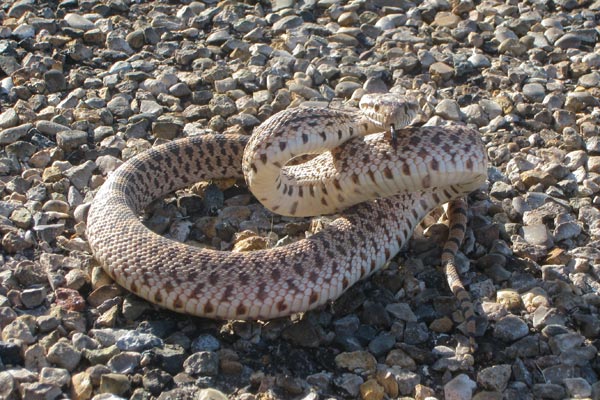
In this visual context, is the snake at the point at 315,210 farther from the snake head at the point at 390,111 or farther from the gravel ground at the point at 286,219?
the gravel ground at the point at 286,219

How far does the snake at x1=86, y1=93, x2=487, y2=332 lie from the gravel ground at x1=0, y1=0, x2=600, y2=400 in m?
0.21

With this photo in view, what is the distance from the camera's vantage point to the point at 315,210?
274 inches

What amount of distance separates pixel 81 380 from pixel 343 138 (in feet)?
8.98

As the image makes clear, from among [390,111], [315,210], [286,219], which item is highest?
[390,111]

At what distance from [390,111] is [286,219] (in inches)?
62.5

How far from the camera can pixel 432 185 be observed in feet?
20.8

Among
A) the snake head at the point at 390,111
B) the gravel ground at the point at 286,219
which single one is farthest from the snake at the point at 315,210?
Result: the gravel ground at the point at 286,219

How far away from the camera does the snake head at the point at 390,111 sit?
644cm

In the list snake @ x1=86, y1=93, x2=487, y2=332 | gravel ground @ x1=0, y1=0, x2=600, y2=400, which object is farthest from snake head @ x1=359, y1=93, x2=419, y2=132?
gravel ground @ x1=0, y1=0, x2=600, y2=400

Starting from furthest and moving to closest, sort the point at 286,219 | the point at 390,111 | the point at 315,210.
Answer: the point at 286,219
the point at 315,210
the point at 390,111

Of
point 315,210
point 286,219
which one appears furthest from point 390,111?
point 286,219

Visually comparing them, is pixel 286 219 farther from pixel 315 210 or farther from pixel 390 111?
pixel 390 111

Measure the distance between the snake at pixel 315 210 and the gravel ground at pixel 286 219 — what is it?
0.68ft

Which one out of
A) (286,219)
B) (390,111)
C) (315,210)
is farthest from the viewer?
(286,219)
